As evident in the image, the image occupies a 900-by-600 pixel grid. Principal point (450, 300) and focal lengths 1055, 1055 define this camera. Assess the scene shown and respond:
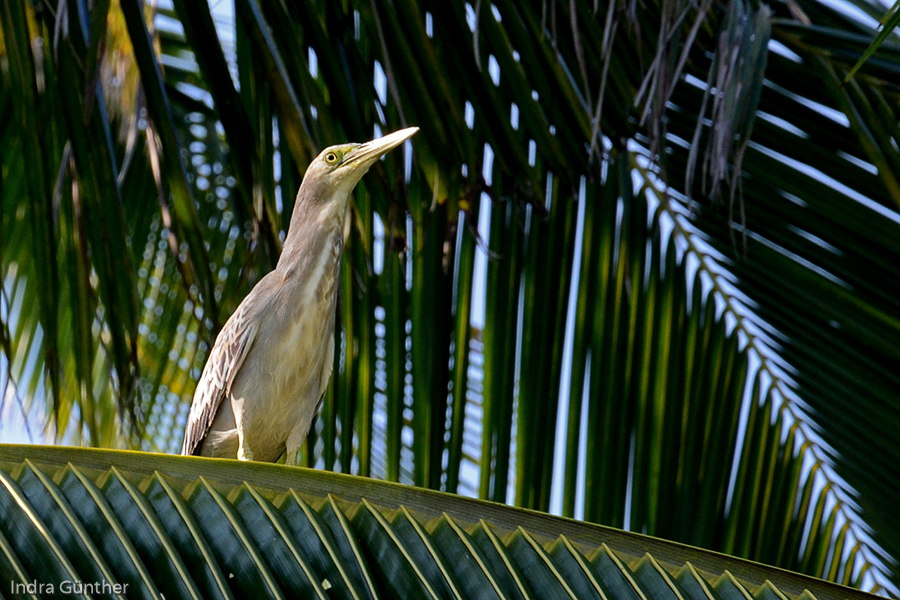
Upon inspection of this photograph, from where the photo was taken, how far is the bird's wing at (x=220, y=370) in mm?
2961

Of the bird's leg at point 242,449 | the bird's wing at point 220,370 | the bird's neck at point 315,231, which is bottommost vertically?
the bird's leg at point 242,449

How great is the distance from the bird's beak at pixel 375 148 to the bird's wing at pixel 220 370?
525mm

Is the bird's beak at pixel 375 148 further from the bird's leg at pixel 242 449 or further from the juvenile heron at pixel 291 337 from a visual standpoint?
the bird's leg at pixel 242 449

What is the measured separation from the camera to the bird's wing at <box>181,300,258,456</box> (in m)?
2.96

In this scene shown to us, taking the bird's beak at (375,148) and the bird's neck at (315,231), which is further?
the bird's neck at (315,231)

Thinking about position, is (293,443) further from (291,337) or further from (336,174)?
(336,174)

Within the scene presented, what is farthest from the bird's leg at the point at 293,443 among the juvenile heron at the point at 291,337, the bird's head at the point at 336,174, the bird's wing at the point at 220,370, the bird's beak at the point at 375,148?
the bird's beak at the point at 375,148

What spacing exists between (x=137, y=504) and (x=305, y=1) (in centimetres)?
129

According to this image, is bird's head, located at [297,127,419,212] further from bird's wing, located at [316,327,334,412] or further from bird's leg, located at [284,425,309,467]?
bird's leg, located at [284,425,309,467]

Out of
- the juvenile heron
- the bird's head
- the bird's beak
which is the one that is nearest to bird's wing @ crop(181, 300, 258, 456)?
the juvenile heron

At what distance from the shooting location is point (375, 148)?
2.72 m

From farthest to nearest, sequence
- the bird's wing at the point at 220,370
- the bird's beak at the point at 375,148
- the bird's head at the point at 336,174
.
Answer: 1. the bird's wing at the point at 220,370
2. the bird's head at the point at 336,174
3. the bird's beak at the point at 375,148

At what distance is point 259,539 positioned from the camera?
1.46 meters

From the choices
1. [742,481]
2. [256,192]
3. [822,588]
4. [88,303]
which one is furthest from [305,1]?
[742,481]
